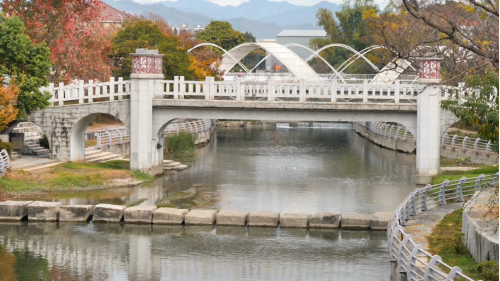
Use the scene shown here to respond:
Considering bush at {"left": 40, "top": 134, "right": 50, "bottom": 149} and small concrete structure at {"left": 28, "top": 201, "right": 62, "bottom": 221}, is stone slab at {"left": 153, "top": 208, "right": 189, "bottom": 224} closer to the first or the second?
small concrete structure at {"left": 28, "top": 201, "right": 62, "bottom": 221}

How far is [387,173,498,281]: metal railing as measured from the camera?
16984 millimetres

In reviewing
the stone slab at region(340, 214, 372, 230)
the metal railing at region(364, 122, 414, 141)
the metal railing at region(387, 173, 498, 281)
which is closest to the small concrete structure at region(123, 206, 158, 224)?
the stone slab at region(340, 214, 372, 230)

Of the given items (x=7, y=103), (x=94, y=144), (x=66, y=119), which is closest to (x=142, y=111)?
(x=66, y=119)

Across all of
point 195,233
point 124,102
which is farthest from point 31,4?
point 195,233

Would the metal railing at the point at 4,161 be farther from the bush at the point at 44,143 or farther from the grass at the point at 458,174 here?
the grass at the point at 458,174

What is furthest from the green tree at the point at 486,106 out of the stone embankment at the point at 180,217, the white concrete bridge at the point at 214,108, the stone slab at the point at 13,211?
the stone slab at the point at 13,211

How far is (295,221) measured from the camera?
27953 millimetres

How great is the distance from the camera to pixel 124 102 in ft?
128

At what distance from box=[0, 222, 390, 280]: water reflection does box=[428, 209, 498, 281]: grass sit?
1560 mm

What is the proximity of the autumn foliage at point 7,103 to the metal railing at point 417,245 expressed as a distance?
52.7 ft

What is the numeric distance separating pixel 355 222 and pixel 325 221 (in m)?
0.95

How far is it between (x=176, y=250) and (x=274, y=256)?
9.36ft

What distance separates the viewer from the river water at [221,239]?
22734 mm

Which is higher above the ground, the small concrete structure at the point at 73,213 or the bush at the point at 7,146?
the bush at the point at 7,146
